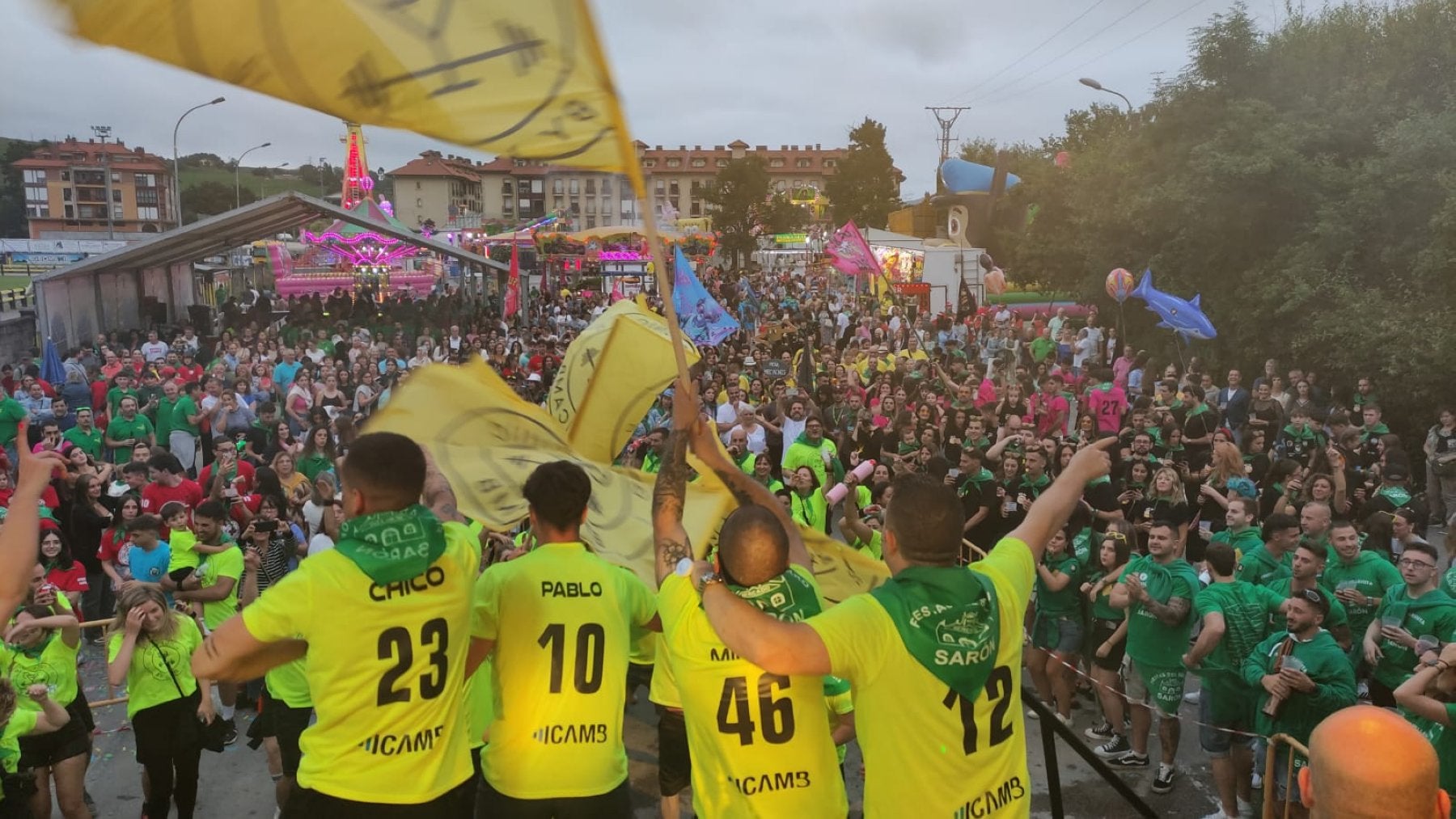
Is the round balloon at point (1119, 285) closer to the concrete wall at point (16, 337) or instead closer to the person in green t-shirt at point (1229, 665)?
the person in green t-shirt at point (1229, 665)

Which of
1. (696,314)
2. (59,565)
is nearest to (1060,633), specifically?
(59,565)

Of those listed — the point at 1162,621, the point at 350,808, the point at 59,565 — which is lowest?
the point at 59,565

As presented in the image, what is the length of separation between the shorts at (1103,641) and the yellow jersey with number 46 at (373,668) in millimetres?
5177

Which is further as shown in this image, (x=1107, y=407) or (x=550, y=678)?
(x=1107, y=407)

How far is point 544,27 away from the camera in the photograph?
10.4 ft

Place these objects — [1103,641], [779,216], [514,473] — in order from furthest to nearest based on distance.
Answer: [779,216] → [1103,641] → [514,473]

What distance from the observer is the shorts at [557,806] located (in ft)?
11.1

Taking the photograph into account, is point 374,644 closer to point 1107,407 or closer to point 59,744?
point 59,744

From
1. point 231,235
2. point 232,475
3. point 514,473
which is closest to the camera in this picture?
point 514,473

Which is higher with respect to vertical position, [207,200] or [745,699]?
[207,200]

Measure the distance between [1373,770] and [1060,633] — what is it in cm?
568

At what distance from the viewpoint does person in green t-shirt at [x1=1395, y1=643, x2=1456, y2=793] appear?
454cm

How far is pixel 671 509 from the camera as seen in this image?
339 centimetres

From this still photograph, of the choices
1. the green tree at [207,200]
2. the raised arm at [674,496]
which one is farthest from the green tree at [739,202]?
the raised arm at [674,496]
